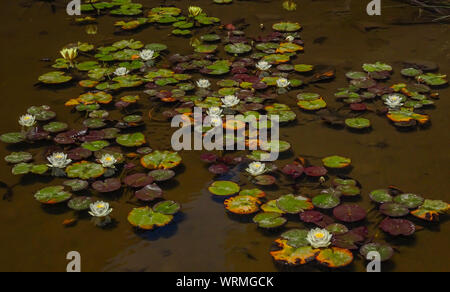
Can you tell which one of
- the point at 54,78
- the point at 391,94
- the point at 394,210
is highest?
the point at 54,78

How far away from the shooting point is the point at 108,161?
3.49 m

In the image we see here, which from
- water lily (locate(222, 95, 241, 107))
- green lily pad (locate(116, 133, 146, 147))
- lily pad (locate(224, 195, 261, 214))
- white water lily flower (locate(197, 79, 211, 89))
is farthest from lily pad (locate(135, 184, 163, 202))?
white water lily flower (locate(197, 79, 211, 89))

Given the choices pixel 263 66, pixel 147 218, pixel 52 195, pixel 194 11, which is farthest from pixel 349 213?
pixel 194 11

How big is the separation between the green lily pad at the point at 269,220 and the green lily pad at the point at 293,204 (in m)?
0.07

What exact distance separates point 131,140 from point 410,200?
1949 millimetres

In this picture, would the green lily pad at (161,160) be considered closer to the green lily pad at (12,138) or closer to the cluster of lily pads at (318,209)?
the cluster of lily pads at (318,209)

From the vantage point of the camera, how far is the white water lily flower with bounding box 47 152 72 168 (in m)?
3.48

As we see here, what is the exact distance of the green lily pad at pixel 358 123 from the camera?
12.9 ft

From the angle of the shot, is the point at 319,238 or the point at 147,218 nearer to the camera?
the point at 319,238

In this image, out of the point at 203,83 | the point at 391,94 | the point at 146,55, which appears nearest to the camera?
the point at 391,94

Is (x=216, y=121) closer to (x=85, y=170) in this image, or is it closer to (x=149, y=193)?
(x=149, y=193)

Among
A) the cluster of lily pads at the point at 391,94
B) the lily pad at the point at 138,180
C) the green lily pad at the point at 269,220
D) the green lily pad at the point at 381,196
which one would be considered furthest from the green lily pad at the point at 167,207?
the cluster of lily pads at the point at 391,94

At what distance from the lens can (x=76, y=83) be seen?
4711 mm
